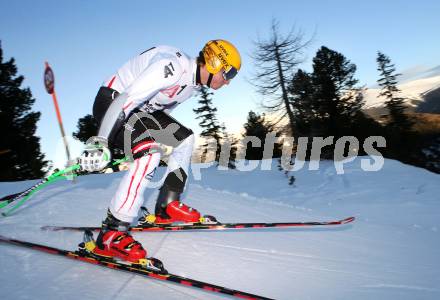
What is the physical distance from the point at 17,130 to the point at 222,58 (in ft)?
84.8

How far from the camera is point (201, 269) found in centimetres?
262

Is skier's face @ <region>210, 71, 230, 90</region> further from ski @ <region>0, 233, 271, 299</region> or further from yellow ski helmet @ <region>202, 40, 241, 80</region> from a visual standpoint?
ski @ <region>0, 233, 271, 299</region>

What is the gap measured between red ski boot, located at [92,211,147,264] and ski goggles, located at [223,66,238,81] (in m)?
1.64

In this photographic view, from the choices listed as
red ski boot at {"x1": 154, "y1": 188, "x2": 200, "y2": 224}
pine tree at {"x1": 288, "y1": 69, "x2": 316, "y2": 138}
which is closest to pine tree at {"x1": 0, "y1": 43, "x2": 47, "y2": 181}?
pine tree at {"x1": 288, "y1": 69, "x2": 316, "y2": 138}

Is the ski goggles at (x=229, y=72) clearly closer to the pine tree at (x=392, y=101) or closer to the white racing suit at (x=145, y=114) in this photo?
the white racing suit at (x=145, y=114)

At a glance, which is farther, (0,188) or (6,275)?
(0,188)

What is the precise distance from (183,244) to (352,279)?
60.6 inches

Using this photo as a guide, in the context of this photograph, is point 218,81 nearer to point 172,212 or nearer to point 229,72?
point 229,72

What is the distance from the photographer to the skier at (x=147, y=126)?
2537mm

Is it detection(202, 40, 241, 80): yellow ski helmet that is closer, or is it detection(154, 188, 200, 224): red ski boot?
detection(202, 40, 241, 80): yellow ski helmet

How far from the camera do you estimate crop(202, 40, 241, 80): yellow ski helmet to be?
3094 mm

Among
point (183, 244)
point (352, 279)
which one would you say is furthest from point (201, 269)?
point (352, 279)

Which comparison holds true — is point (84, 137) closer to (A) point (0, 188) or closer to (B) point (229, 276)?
(A) point (0, 188)

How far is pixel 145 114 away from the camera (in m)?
3.17
